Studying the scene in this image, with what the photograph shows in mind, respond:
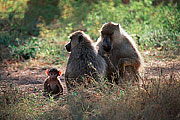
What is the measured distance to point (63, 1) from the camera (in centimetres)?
1270

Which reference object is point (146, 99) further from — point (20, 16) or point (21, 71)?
point (20, 16)

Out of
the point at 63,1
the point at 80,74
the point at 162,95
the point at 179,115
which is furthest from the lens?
the point at 63,1

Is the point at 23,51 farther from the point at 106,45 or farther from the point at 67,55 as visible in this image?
the point at 106,45

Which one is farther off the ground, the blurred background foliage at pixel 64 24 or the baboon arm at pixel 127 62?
the blurred background foliage at pixel 64 24

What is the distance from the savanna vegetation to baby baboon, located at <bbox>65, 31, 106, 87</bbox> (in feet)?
1.38

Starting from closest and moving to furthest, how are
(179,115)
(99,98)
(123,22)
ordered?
(179,115), (99,98), (123,22)

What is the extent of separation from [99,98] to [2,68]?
13.7 ft

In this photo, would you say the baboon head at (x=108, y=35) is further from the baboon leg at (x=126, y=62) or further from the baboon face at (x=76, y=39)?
the baboon face at (x=76, y=39)

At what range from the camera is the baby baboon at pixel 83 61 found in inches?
193

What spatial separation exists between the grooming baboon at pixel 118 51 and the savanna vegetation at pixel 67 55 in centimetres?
35

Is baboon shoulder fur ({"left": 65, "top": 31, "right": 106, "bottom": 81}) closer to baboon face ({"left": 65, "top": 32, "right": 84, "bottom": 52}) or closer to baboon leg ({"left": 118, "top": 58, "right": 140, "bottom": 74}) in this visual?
baboon face ({"left": 65, "top": 32, "right": 84, "bottom": 52})

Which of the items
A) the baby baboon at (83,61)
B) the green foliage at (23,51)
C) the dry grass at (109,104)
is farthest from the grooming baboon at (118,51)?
the green foliage at (23,51)

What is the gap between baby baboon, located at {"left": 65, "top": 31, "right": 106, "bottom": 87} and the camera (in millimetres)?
4891

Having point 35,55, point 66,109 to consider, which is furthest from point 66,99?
point 35,55
